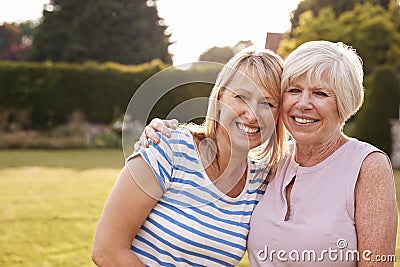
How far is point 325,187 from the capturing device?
7.57ft

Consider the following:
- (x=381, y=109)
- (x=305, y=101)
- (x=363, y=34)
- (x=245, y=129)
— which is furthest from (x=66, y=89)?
(x=305, y=101)

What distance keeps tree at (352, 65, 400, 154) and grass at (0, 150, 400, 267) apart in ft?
3.04

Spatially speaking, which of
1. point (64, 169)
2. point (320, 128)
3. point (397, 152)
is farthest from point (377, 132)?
point (320, 128)

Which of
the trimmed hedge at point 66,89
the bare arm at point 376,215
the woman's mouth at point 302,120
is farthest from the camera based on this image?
the trimmed hedge at point 66,89

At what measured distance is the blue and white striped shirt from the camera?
2264mm

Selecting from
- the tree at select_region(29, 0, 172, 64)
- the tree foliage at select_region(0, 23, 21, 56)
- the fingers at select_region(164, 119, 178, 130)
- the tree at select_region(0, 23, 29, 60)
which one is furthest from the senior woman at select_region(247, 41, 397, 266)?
the tree foliage at select_region(0, 23, 21, 56)

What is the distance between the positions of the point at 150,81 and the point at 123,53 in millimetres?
30706

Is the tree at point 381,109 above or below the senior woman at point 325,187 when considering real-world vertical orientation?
below

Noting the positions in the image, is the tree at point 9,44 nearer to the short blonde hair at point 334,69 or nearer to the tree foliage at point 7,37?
the tree foliage at point 7,37

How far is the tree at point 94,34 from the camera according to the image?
32.2m

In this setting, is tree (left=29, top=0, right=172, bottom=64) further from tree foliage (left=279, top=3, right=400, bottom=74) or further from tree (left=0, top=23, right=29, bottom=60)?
tree foliage (left=279, top=3, right=400, bottom=74)

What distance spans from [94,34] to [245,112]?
1226 inches

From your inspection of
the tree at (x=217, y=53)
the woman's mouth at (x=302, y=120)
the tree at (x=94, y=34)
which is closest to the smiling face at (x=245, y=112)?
the woman's mouth at (x=302, y=120)

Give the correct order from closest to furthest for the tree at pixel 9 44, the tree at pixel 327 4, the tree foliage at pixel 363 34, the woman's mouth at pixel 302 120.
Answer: the woman's mouth at pixel 302 120 → the tree foliage at pixel 363 34 → the tree at pixel 327 4 → the tree at pixel 9 44
